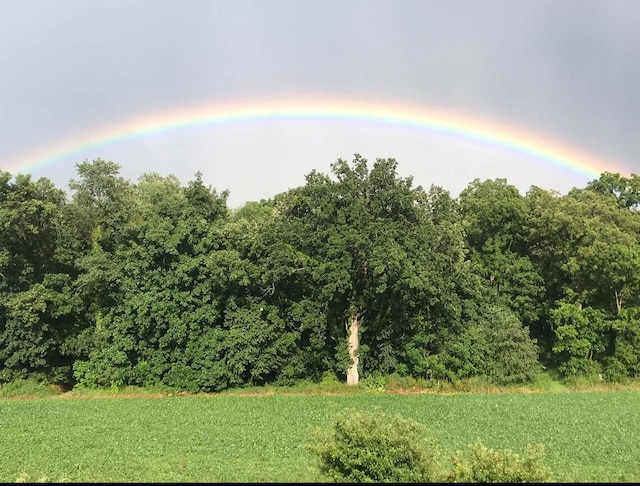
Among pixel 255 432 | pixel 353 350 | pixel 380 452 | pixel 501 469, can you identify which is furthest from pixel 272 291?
pixel 501 469

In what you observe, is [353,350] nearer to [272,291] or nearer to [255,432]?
[272,291]

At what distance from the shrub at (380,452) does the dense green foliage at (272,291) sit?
1394cm

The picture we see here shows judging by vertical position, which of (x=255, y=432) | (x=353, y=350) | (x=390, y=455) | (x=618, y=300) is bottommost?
(x=255, y=432)

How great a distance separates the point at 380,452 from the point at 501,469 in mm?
1985

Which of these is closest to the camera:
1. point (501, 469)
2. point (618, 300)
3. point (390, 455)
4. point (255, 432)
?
point (501, 469)

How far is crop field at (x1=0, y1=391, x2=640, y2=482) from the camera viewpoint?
12344 mm

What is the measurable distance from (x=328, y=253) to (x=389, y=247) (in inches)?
116

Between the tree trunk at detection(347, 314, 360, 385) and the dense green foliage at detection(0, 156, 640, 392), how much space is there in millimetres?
351

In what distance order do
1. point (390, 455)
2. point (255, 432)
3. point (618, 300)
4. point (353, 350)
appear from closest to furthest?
point (390, 455), point (255, 432), point (353, 350), point (618, 300)

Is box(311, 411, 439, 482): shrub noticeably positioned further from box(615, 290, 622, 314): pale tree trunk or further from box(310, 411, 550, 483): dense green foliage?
box(615, 290, 622, 314): pale tree trunk

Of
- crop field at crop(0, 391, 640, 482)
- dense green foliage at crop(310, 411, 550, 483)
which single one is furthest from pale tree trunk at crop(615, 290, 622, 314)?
dense green foliage at crop(310, 411, 550, 483)

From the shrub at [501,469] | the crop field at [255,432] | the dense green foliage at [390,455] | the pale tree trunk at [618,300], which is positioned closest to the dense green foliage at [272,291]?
the pale tree trunk at [618,300]

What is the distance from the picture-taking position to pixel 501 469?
24.3 ft

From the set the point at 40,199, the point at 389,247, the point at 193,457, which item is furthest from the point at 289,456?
the point at 40,199
